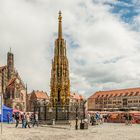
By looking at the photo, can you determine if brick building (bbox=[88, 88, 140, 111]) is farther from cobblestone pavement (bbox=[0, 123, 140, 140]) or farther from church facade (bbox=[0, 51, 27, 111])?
cobblestone pavement (bbox=[0, 123, 140, 140])

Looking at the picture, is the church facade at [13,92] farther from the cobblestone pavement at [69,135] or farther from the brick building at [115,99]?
the cobblestone pavement at [69,135]

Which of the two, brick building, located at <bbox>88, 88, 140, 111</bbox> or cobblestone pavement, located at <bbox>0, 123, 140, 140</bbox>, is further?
brick building, located at <bbox>88, 88, 140, 111</bbox>

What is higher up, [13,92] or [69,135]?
[13,92]

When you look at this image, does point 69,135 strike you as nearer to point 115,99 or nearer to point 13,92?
point 13,92

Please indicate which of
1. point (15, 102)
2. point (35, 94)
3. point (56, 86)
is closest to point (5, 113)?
point (56, 86)

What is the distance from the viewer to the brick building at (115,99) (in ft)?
392

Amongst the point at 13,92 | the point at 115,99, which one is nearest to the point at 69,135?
the point at 13,92

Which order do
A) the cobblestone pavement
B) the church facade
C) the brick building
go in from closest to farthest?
the cobblestone pavement
the church facade
the brick building

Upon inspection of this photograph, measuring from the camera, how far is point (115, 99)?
125 meters

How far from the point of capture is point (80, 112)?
35.1 m

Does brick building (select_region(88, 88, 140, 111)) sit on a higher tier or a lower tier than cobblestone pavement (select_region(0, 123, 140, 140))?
higher

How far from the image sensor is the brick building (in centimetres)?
11956

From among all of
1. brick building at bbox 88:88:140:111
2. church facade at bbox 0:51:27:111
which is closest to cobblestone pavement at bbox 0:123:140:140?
church facade at bbox 0:51:27:111

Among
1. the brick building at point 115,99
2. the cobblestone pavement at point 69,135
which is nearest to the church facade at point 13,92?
the brick building at point 115,99
